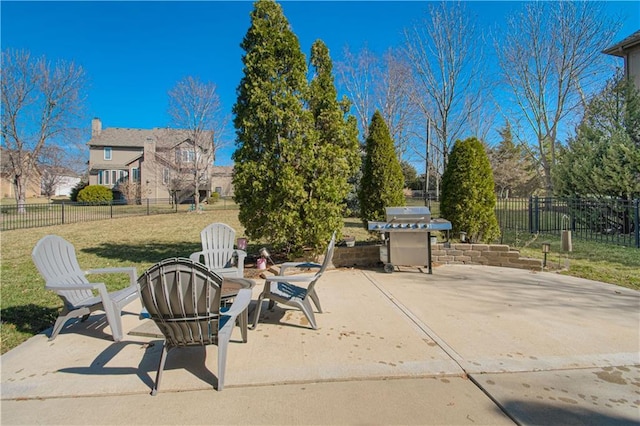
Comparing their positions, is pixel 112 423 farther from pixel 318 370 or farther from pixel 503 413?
pixel 503 413

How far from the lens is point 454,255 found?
7.00 metres

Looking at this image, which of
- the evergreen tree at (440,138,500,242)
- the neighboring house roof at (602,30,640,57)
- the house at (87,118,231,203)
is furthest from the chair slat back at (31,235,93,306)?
the house at (87,118,231,203)

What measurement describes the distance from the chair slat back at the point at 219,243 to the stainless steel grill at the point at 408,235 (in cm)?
251

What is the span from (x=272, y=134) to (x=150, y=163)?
3160 centimetres

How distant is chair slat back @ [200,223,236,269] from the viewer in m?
5.20

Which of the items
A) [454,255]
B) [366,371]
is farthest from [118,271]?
[454,255]

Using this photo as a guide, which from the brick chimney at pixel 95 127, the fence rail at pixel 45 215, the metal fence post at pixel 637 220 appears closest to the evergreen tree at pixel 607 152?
the metal fence post at pixel 637 220

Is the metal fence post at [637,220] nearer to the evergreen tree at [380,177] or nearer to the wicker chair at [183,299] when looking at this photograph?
the evergreen tree at [380,177]

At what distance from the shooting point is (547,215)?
11656mm

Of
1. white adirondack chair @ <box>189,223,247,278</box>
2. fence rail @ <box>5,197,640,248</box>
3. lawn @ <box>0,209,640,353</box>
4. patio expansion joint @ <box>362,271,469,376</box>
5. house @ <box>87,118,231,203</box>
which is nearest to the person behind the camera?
patio expansion joint @ <box>362,271,469,376</box>

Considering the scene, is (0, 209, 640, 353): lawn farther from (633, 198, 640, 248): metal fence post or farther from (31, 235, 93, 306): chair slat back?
(31, 235, 93, 306): chair slat back

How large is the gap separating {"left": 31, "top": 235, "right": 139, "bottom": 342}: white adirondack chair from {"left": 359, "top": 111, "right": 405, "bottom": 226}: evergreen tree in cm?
525

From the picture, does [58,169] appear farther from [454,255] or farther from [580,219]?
[580,219]

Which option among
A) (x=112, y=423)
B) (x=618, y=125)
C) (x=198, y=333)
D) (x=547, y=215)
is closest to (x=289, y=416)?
(x=198, y=333)
